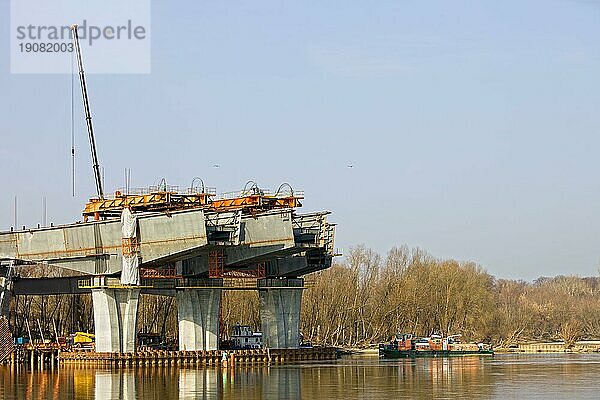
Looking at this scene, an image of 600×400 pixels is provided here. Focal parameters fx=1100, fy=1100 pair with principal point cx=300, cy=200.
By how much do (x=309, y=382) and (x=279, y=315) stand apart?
31112 mm

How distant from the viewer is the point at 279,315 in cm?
9994

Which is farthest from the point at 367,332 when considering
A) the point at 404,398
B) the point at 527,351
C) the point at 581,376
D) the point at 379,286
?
the point at 404,398

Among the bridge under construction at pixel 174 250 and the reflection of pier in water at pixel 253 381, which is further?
the bridge under construction at pixel 174 250

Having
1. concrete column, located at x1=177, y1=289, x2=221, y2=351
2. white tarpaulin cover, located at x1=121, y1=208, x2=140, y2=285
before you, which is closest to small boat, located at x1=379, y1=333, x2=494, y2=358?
concrete column, located at x1=177, y1=289, x2=221, y2=351

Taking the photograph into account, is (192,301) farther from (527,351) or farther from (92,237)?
(527,351)

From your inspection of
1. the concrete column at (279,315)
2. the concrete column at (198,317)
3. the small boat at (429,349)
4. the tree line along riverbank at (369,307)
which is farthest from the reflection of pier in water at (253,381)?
the tree line along riverbank at (369,307)

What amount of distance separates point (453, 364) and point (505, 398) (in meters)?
42.1

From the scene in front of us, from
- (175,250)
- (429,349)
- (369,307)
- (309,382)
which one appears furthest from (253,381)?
(369,307)

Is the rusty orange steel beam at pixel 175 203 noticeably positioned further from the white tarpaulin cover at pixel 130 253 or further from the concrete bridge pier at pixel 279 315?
the concrete bridge pier at pixel 279 315

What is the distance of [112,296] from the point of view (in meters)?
89.2

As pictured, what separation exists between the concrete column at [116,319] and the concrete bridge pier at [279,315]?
47.8ft

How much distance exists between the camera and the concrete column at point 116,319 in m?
88.9

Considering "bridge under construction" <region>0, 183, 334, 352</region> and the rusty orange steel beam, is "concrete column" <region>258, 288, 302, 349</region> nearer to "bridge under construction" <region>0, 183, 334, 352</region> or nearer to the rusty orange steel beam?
"bridge under construction" <region>0, 183, 334, 352</region>

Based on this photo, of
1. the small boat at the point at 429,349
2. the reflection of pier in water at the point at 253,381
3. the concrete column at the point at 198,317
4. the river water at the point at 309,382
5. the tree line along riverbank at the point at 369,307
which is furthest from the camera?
the tree line along riverbank at the point at 369,307
